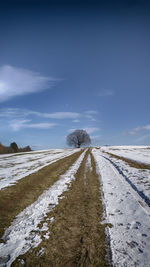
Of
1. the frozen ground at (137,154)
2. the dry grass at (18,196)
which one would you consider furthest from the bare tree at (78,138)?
the dry grass at (18,196)

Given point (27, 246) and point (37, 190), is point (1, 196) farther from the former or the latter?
point (27, 246)

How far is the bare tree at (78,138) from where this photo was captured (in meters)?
77.4

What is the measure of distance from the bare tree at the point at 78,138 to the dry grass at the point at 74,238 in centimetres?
7207

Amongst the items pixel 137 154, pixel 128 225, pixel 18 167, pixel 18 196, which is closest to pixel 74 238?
pixel 128 225

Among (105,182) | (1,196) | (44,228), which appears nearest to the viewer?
(44,228)

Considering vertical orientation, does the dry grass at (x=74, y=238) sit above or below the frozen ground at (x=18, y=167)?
above

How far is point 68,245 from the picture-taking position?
299 centimetres

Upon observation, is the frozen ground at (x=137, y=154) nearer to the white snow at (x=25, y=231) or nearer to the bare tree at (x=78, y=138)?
the white snow at (x=25, y=231)

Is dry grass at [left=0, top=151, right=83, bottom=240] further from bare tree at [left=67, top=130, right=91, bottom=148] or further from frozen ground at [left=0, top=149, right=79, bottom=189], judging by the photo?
bare tree at [left=67, top=130, right=91, bottom=148]

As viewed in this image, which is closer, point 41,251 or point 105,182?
point 41,251

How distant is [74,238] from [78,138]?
74149 millimetres

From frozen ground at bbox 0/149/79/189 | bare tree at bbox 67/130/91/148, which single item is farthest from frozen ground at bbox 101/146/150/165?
bare tree at bbox 67/130/91/148

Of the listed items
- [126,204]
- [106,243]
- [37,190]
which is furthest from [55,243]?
[37,190]

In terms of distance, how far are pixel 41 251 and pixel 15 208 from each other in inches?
112
